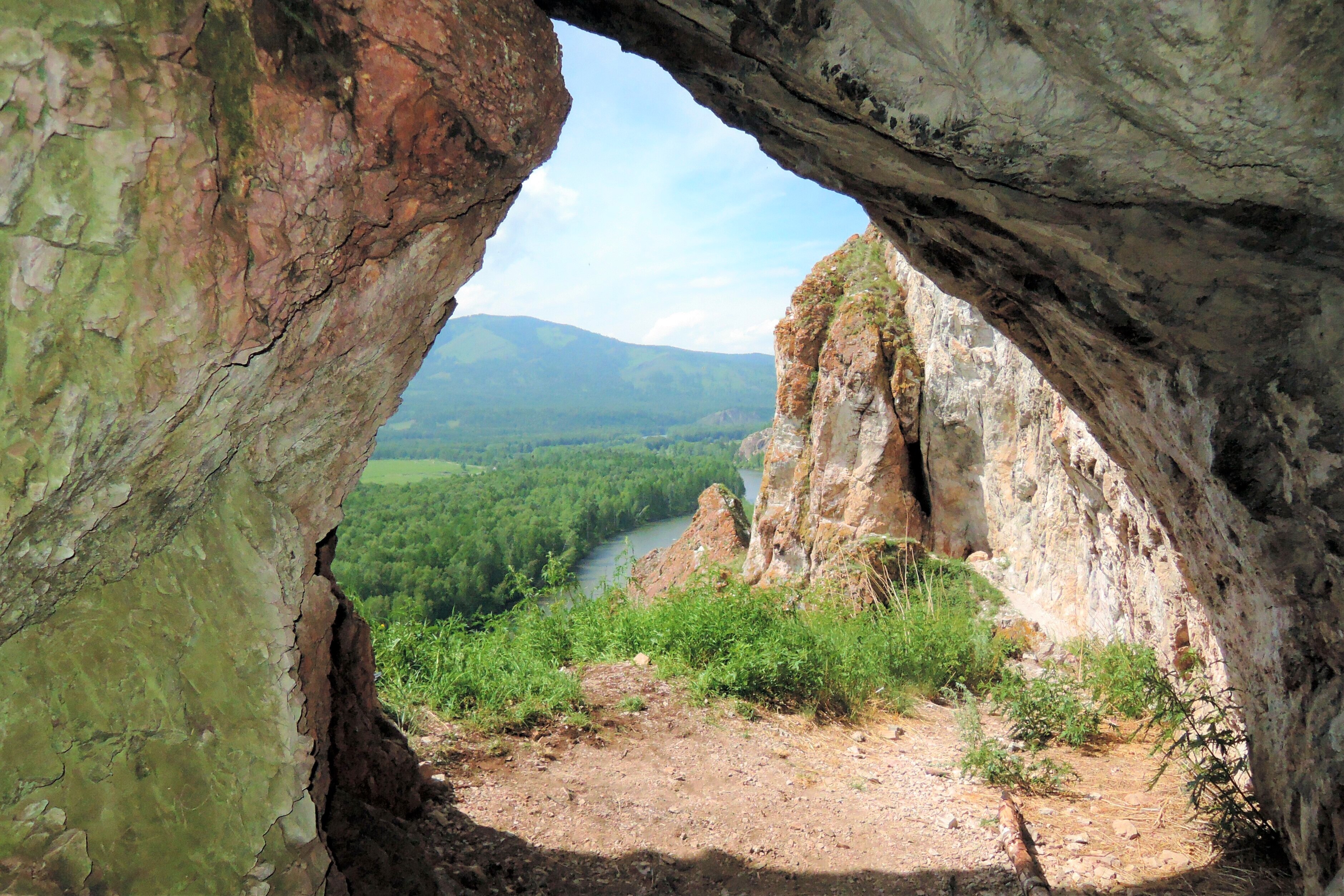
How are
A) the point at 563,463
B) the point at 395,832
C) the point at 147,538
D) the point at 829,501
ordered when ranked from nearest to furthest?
1. the point at 147,538
2. the point at 395,832
3. the point at 829,501
4. the point at 563,463

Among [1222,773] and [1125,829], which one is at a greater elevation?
[1222,773]

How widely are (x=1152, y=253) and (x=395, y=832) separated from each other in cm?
362

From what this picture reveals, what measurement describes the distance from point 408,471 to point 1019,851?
74613 millimetres

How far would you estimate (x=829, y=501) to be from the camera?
1003 cm

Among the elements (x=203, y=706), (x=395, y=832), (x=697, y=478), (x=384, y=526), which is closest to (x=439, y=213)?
(x=203, y=706)

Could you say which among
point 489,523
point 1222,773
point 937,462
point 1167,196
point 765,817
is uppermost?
point 1167,196

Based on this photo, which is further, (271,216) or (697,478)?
(697,478)

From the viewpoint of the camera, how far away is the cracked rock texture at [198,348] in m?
1.40

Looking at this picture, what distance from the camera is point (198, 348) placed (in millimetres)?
1627

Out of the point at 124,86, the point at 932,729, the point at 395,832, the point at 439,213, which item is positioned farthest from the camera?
the point at 932,729

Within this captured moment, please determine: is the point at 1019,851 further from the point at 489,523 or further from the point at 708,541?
the point at 489,523

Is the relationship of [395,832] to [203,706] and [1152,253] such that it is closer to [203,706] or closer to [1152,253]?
[203,706]

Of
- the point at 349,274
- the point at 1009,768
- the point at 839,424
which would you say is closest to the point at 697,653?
the point at 1009,768

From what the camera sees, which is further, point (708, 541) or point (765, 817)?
point (708, 541)
